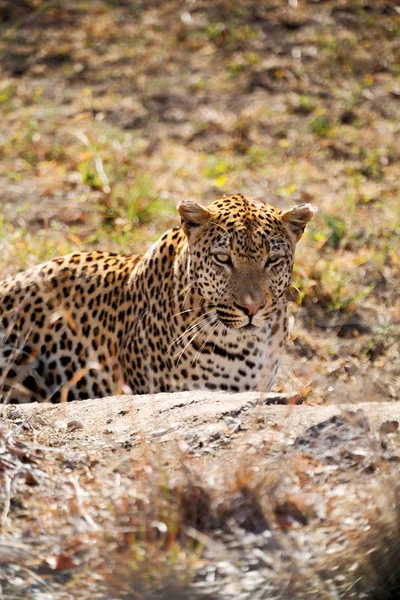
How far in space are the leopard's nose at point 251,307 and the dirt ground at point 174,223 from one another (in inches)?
25.6

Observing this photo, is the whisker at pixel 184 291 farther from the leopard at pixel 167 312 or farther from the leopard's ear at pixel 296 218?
the leopard's ear at pixel 296 218

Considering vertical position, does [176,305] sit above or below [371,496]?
below

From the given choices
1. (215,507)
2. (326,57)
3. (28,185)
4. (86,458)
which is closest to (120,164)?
(28,185)

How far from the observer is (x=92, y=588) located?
4.19m

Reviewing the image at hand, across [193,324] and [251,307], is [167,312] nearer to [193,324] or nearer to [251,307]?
[193,324]

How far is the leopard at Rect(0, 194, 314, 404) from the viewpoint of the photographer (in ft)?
21.9

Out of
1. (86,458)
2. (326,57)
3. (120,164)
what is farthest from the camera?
(326,57)

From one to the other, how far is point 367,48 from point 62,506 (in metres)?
11.0

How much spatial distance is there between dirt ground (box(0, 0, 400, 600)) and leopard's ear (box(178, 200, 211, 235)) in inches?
46.4

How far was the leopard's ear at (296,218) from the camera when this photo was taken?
687cm

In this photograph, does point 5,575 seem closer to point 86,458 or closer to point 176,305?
point 86,458

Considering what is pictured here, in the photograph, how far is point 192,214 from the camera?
674cm

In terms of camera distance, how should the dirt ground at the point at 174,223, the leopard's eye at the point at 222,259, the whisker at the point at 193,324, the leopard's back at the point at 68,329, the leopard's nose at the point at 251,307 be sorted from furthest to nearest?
the leopard's back at the point at 68,329
the whisker at the point at 193,324
the leopard's eye at the point at 222,259
the leopard's nose at the point at 251,307
the dirt ground at the point at 174,223

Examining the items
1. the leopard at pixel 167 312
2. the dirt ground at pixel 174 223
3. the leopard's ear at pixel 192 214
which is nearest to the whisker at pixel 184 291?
the leopard at pixel 167 312
